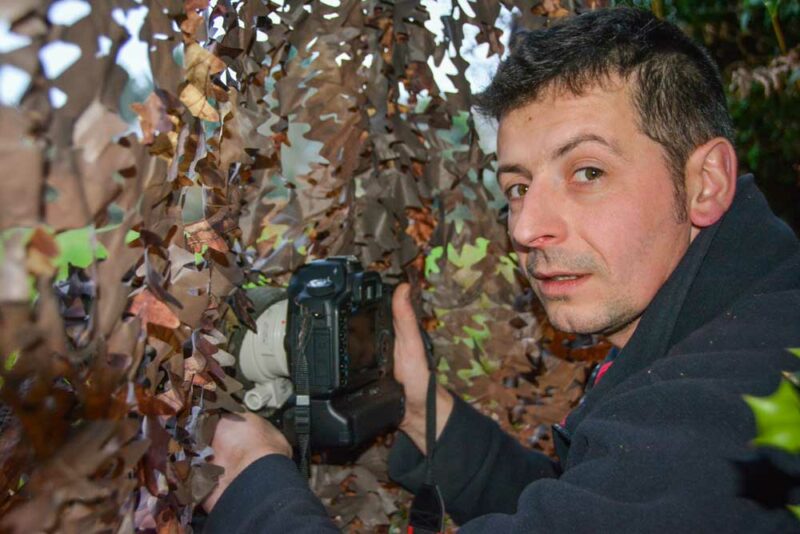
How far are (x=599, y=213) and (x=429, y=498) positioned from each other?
2.39 ft

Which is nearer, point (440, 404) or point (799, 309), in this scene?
point (799, 309)

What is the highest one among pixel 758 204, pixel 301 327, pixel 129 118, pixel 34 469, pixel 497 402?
pixel 129 118

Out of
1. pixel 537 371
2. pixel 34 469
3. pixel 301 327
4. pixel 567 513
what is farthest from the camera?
pixel 537 371

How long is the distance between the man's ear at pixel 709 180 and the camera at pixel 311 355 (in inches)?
23.7

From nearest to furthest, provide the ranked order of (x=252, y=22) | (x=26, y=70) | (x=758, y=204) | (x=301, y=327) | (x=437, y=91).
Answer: (x=26, y=70), (x=252, y=22), (x=758, y=204), (x=301, y=327), (x=437, y=91)

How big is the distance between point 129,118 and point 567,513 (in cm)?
66

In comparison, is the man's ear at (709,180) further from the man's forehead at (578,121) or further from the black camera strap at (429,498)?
the black camera strap at (429,498)

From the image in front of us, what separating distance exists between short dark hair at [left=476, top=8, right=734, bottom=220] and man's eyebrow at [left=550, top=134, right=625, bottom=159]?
0.21 ft

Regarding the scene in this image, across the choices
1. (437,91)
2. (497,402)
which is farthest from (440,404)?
(437,91)

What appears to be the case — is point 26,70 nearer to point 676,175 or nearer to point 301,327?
point 301,327

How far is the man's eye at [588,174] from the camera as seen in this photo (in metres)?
1.21

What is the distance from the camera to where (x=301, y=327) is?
1365 millimetres

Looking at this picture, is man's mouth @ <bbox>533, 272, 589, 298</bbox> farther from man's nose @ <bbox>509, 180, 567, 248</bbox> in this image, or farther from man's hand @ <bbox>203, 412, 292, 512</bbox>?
man's hand @ <bbox>203, 412, 292, 512</bbox>

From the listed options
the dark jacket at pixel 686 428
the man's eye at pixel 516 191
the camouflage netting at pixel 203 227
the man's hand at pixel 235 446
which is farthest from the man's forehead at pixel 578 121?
the man's hand at pixel 235 446
